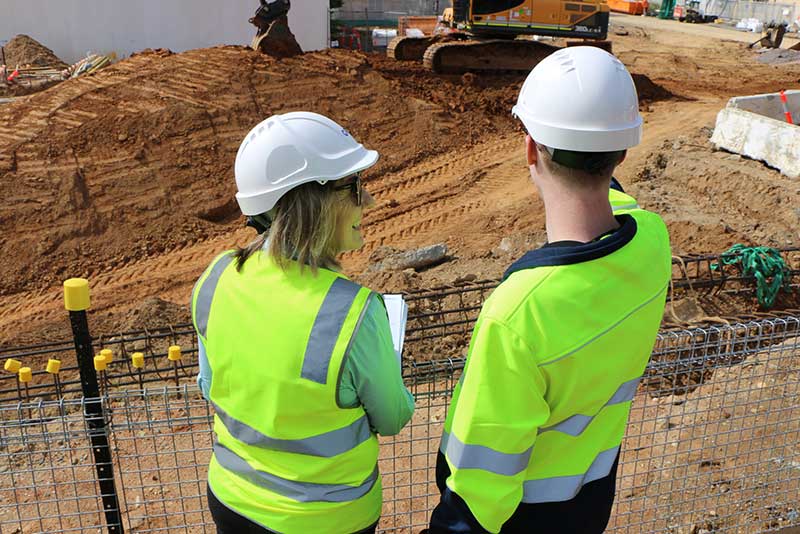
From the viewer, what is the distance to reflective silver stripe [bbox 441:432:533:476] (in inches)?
68.9

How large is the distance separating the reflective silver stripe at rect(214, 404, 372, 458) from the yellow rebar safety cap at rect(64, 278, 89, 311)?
2.80 ft

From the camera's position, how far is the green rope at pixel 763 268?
23.2 feet

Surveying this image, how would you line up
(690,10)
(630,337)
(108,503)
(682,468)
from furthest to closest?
(690,10) → (682,468) → (108,503) → (630,337)

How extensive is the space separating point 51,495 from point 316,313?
10.8 ft

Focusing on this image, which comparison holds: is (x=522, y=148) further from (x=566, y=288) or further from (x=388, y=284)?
(x=566, y=288)

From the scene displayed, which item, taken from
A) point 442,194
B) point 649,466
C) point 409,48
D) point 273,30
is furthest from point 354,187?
point 409,48

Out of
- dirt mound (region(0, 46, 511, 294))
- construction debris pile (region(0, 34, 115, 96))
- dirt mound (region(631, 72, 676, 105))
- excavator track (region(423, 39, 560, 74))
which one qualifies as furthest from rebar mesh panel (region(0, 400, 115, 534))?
construction debris pile (region(0, 34, 115, 96))

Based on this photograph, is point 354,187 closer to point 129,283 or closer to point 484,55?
point 129,283

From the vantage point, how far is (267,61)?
49.5ft

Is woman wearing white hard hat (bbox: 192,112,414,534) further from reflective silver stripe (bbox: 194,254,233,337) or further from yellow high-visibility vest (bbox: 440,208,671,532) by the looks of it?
yellow high-visibility vest (bbox: 440,208,671,532)

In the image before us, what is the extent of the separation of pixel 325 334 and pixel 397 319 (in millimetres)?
604

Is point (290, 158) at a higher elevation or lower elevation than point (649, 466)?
higher

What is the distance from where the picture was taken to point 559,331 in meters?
1.73

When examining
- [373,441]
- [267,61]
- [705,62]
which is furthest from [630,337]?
[705,62]
